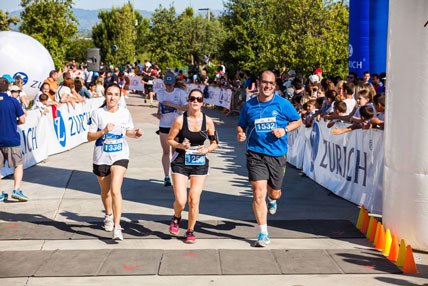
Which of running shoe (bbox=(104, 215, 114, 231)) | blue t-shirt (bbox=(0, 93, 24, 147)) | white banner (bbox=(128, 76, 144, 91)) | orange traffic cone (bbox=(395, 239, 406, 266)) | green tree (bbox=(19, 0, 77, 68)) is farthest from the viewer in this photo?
white banner (bbox=(128, 76, 144, 91))

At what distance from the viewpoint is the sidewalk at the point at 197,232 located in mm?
5898

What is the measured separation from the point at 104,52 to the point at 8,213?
72681mm

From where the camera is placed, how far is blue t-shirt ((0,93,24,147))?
30.0 ft

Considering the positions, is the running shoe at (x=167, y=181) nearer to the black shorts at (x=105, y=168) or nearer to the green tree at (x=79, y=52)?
the black shorts at (x=105, y=168)

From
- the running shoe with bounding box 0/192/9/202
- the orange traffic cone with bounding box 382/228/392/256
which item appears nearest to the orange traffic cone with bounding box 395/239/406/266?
the orange traffic cone with bounding box 382/228/392/256

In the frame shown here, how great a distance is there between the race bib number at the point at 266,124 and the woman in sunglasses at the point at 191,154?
601mm

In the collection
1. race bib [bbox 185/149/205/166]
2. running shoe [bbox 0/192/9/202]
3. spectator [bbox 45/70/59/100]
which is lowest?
running shoe [bbox 0/192/9/202]

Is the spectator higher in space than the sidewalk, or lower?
higher

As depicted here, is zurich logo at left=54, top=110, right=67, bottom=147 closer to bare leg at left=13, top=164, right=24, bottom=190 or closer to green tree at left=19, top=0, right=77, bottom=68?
bare leg at left=13, top=164, right=24, bottom=190

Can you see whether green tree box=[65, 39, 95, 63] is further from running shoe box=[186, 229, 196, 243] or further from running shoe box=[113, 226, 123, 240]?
running shoe box=[186, 229, 196, 243]

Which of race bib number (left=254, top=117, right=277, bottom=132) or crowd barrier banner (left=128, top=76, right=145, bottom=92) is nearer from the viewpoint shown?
race bib number (left=254, top=117, right=277, bottom=132)

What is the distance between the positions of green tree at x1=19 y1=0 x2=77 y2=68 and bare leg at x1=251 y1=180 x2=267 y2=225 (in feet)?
106

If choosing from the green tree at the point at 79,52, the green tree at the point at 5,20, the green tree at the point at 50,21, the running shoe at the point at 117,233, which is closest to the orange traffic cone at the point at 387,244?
the running shoe at the point at 117,233

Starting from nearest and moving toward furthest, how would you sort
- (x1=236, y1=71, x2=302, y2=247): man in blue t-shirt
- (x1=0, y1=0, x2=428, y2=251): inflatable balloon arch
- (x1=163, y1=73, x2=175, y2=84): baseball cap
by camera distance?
(x1=0, y1=0, x2=428, y2=251): inflatable balloon arch, (x1=236, y1=71, x2=302, y2=247): man in blue t-shirt, (x1=163, y1=73, x2=175, y2=84): baseball cap
